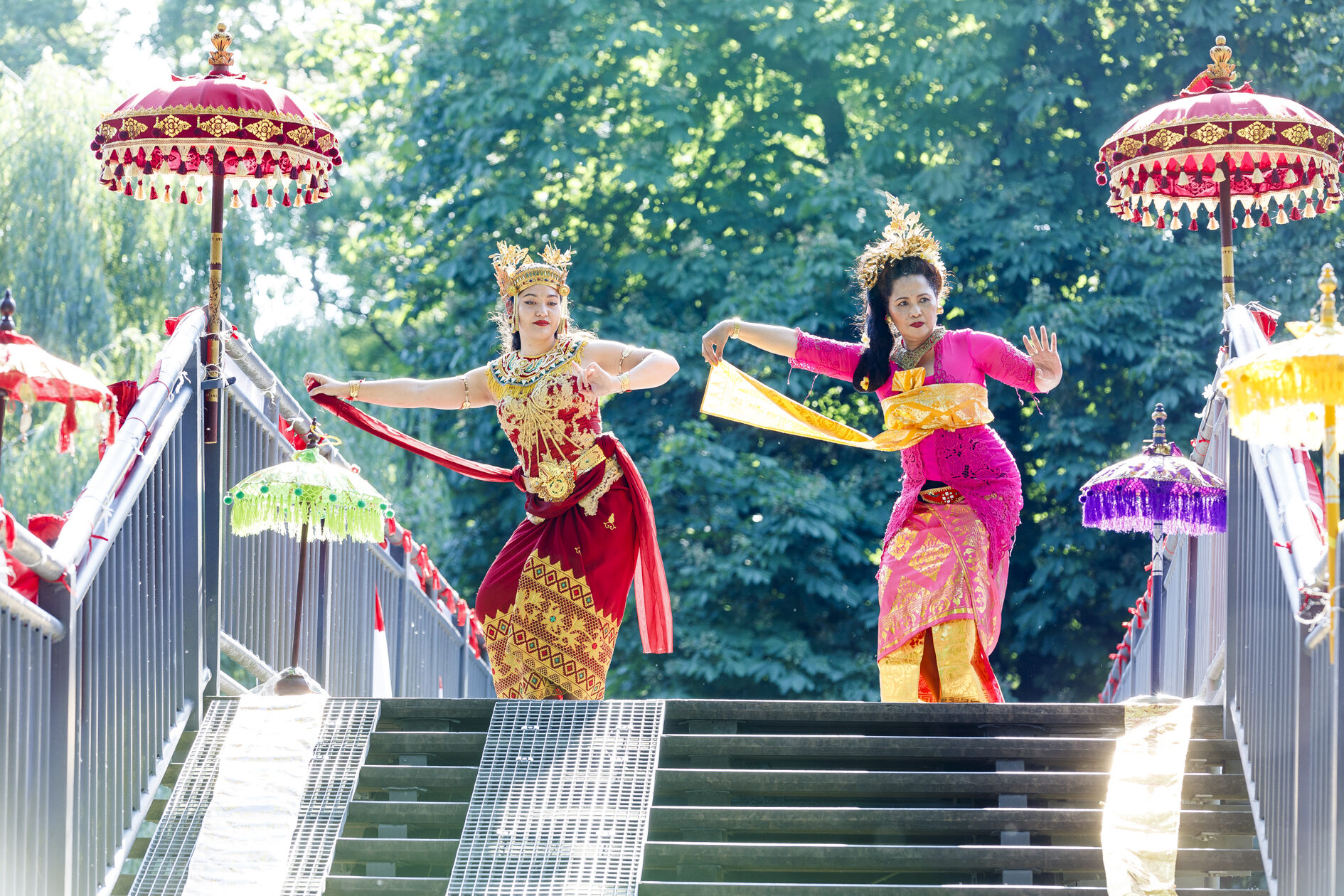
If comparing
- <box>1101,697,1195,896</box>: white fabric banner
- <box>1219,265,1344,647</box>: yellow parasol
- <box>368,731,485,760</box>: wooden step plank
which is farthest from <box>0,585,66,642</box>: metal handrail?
<box>1219,265,1344,647</box>: yellow parasol

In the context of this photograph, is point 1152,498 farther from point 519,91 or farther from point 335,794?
point 519,91

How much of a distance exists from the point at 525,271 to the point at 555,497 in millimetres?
851

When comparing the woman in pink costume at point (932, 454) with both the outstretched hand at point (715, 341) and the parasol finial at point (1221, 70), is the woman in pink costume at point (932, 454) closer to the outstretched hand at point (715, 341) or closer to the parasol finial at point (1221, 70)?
the outstretched hand at point (715, 341)

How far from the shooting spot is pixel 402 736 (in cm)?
555


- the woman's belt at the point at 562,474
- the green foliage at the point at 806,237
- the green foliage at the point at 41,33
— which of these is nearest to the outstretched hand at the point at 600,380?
the woman's belt at the point at 562,474

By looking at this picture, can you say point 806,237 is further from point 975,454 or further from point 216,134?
point 975,454

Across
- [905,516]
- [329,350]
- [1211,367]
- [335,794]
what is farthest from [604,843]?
[329,350]

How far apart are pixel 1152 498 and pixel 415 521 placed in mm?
10655

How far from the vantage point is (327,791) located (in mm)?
5316

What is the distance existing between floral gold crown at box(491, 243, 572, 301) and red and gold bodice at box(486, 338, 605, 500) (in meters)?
0.28

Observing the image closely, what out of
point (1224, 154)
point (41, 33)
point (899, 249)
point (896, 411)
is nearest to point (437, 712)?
point (896, 411)

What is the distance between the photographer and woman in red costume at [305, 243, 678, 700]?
6414mm

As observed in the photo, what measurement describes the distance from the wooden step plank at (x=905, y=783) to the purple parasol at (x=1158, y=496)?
1298 mm

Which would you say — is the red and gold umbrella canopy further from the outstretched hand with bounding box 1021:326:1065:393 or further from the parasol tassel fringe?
the parasol tassel fringe
